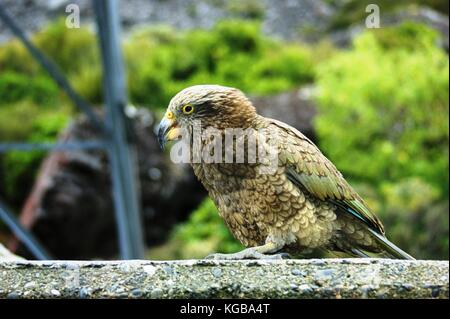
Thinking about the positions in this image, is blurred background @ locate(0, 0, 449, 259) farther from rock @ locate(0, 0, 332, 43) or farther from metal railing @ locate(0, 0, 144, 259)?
rock @ locate(0, 0, 332, 43)

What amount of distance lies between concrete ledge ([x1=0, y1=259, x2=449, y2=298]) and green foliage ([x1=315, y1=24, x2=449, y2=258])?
8.35 meters

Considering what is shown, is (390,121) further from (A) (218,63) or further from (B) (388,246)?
(B) (388,246)

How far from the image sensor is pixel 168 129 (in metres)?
3.07

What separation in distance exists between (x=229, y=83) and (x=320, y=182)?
13.4 meters

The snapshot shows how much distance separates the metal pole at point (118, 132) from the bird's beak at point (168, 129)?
540cm

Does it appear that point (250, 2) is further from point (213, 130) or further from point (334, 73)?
point (213, 130)

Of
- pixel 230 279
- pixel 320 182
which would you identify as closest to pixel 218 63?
pixel 320 182

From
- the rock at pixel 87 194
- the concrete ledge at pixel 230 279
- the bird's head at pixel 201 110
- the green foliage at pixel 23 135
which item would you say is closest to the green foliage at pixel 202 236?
the rock at pixel 87 194

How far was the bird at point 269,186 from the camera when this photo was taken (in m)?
3.10

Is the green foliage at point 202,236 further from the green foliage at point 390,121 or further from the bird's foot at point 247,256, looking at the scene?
the bird's foot at point 247,256

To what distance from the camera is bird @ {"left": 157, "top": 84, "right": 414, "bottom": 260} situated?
10.2 feet

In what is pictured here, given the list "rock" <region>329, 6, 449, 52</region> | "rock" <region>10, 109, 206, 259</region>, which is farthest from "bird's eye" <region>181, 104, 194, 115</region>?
"rock" <region>10, 109, 206, 259</region>

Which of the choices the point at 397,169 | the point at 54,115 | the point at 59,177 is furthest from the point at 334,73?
the point at 54,115

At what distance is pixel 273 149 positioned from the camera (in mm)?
3240
